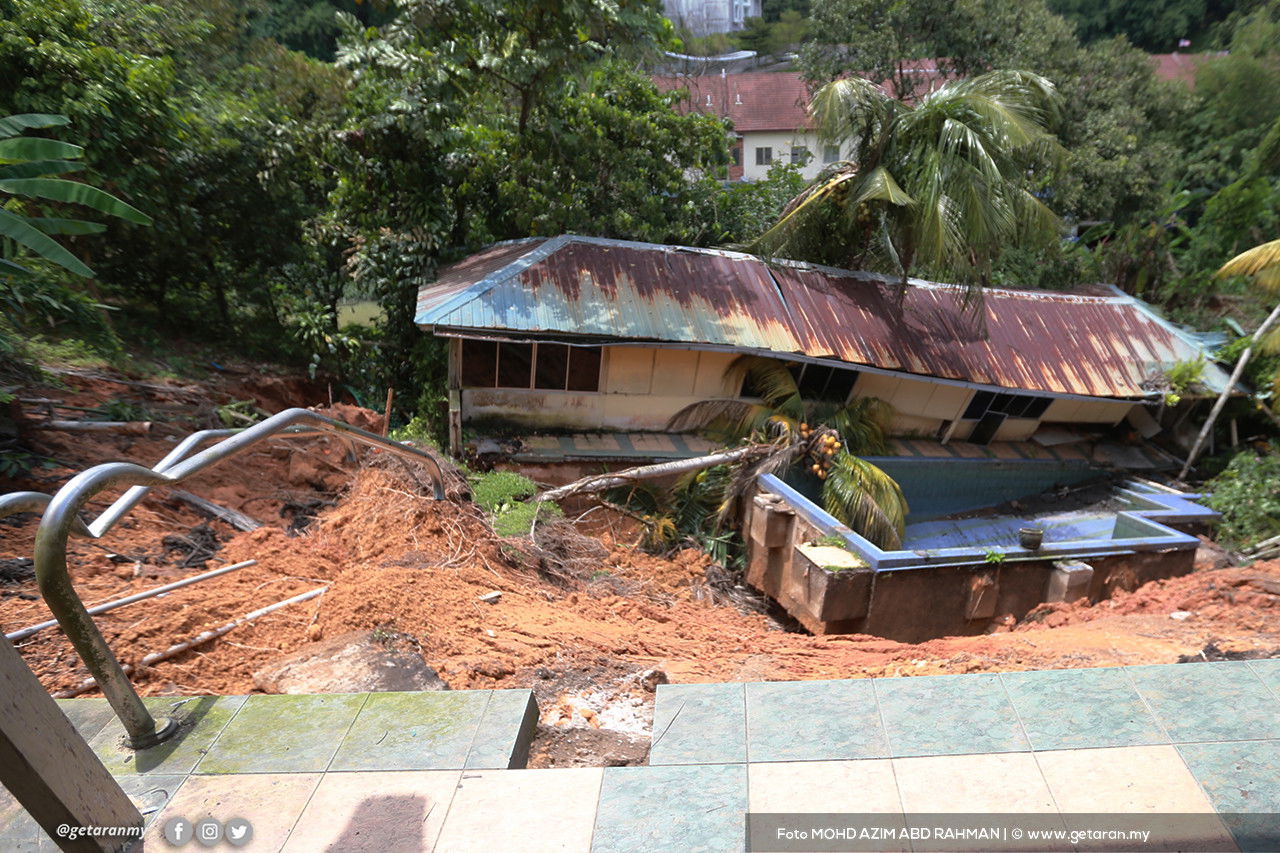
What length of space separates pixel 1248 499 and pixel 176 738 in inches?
517

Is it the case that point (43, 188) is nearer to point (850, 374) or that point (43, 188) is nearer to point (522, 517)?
point (522, 517)

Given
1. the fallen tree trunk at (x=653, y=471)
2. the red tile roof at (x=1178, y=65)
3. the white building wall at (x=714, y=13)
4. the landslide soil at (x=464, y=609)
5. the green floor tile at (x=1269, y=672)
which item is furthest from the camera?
the white building wall at (x=714, y=13)

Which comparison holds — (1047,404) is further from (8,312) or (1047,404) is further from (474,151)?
(8,312)

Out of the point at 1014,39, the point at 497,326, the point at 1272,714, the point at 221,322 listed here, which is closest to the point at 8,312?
the point at 221,322

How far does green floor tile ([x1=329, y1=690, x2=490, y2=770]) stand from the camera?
10.6 feet

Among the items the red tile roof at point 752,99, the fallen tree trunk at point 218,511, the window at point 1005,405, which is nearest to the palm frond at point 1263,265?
the window at point 1005,405

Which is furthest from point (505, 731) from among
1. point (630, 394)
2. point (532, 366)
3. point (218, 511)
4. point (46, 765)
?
point (630, 394)

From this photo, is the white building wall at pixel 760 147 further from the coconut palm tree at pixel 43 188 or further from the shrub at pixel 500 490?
the coconut palm tree at pixel 43 188

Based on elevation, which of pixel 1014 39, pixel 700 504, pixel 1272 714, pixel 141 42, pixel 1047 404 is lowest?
pixel 700 504

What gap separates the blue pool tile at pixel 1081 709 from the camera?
329 centimetres

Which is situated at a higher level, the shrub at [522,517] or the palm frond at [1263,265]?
the palm frond at [1263,265]

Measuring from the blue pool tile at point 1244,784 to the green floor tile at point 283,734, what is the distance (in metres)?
3.72

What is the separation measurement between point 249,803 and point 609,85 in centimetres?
1250

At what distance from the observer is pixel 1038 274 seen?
16.4 m
